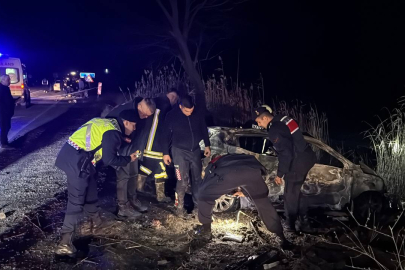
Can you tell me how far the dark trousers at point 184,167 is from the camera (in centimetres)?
554

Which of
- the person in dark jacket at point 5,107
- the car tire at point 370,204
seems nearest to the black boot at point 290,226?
the car tire at point 370,204

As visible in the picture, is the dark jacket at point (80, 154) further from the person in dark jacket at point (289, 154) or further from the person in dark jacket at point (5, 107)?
the person in dark jacket at point (5, 107)

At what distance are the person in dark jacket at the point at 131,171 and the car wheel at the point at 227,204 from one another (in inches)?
43.7

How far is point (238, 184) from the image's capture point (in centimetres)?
445

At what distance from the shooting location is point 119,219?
5.50 metres

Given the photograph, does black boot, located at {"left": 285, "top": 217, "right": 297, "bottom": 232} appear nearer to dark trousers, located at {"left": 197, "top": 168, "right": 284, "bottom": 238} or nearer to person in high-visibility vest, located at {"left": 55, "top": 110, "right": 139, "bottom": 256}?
dark trousers, located at {"left": 197, "top": 168, "right": 284, "bottom": 238}

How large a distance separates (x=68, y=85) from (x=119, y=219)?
2262 centimetres

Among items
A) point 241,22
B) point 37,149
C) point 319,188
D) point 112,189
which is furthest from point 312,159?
point 241,22

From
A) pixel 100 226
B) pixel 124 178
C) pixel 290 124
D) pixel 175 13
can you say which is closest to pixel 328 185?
pixel 290 124

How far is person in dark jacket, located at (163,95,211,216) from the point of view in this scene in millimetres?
5496

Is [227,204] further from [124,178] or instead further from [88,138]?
[88,138]

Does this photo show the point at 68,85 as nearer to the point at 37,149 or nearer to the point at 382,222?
the point at 37,149

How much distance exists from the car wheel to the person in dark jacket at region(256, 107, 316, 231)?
76 cm

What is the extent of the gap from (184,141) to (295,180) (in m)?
1.61
